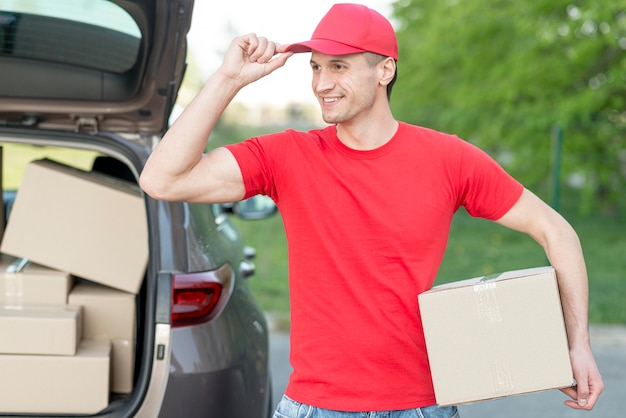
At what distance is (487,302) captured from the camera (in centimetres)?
252

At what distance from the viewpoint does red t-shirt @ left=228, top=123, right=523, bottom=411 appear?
2529 mm

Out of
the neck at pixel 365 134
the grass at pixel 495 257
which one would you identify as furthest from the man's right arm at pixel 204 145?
the grass at pixel 495 257

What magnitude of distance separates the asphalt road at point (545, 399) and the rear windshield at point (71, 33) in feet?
8.23

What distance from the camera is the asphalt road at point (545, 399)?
17.8 feet

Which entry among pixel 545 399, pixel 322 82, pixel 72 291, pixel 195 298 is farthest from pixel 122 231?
pixel 545 399

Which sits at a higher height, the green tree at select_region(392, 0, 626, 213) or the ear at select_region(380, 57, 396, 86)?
the green tree at select_region(392, 0, 626, 213)

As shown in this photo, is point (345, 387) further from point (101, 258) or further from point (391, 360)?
point (101, 258)

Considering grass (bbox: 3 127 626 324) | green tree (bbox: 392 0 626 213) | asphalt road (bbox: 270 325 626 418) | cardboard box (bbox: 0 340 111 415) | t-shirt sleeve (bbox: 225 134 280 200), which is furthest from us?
green tree (bbox: 392 0 626 213)

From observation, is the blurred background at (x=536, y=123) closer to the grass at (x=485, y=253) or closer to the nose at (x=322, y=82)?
the grass at (x=485, y=253)

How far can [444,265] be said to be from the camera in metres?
10.7

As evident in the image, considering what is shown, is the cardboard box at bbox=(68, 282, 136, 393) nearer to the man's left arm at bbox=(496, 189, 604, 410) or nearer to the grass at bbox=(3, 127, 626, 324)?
the man's left arm at bbox=(496, 189, 604, 410)

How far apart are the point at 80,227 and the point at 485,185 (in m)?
1.73

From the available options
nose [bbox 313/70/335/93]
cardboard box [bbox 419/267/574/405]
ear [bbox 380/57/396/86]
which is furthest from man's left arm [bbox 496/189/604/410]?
nose [bbox 313/70/335/93]

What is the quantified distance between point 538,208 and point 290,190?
70cm
